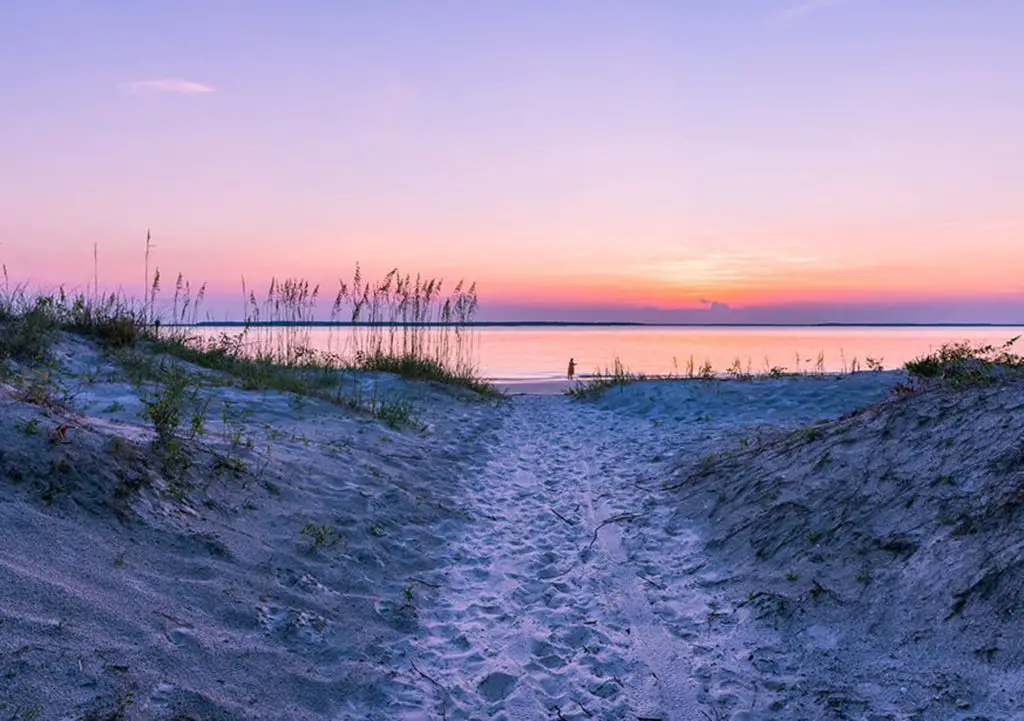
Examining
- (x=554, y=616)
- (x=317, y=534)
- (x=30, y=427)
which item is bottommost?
(x=554, y=616)

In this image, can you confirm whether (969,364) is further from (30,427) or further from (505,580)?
(30,427)

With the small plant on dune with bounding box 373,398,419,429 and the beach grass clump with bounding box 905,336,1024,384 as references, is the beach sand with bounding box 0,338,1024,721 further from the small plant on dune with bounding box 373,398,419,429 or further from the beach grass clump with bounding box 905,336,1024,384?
the small plant on dune with bounding box 373,398,419,429

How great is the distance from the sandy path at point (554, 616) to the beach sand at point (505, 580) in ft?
0.08

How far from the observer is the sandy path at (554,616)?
3771 millimetres

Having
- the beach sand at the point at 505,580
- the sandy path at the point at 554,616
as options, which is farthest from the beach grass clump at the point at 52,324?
the sandy path at the point at 554,616

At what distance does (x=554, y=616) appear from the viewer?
477 cm

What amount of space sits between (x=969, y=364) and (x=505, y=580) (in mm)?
6207

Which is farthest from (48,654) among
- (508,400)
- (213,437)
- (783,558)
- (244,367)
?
(508,400)

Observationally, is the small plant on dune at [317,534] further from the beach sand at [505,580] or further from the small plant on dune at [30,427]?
the small plant on dune at [30,427]

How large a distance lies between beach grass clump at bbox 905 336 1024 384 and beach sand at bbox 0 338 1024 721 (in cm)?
53

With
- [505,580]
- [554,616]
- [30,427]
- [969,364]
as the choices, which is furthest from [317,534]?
[969,364]

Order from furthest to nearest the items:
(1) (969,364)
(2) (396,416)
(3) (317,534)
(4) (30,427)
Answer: (2) (396,416) → (1) (969,364) → (3) (317,534) → (4) (30,427)

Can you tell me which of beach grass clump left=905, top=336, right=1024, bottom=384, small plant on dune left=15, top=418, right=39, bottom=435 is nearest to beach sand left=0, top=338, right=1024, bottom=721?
small plant on dune left=15, top=418, right=39, bottom=435

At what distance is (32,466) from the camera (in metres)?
4.40
